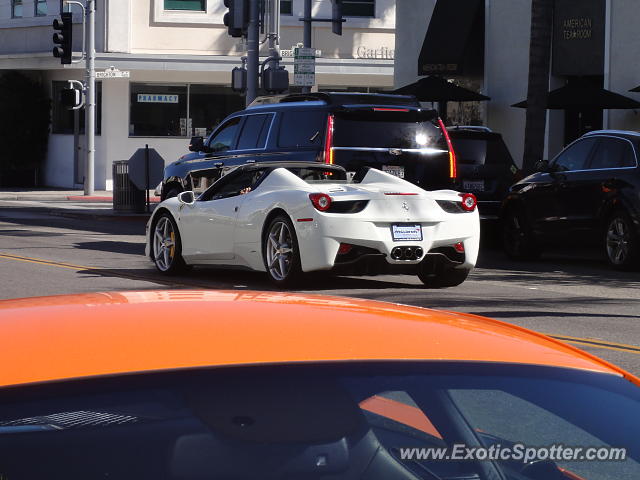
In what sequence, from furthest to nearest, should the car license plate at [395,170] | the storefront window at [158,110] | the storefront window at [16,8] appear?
the storefront window at [16,8] < the storefront window at [158,110] < the car license plate at [395,170]

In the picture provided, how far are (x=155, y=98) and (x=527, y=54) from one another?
15922 millimetres

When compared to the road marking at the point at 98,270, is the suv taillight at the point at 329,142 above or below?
above

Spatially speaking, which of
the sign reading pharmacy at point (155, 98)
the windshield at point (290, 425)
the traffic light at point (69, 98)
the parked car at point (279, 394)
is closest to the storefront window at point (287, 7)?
the sign reading pharmacy at point (155, 98)

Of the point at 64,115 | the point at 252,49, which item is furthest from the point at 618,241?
the point at 64,115

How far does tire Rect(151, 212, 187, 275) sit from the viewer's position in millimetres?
15398

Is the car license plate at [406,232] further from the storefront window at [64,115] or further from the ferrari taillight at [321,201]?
the storefront window at [64,115]

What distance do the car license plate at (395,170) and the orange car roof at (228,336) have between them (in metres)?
13.5

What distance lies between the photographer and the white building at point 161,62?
134 feet

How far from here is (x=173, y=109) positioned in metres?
42.1

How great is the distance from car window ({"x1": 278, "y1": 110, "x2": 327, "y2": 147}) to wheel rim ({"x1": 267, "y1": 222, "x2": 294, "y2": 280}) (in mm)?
3272

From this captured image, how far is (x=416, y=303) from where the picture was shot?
1260 cm

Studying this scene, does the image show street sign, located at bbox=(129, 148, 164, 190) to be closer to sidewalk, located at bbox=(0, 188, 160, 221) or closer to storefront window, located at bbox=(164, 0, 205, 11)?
sidewalk, located at bbox=(0, 188, 160, 221)

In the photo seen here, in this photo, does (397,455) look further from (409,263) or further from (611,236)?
(611,236)

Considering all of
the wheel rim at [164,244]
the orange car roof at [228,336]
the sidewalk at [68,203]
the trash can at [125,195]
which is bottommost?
the sidewalk at [68,203]
